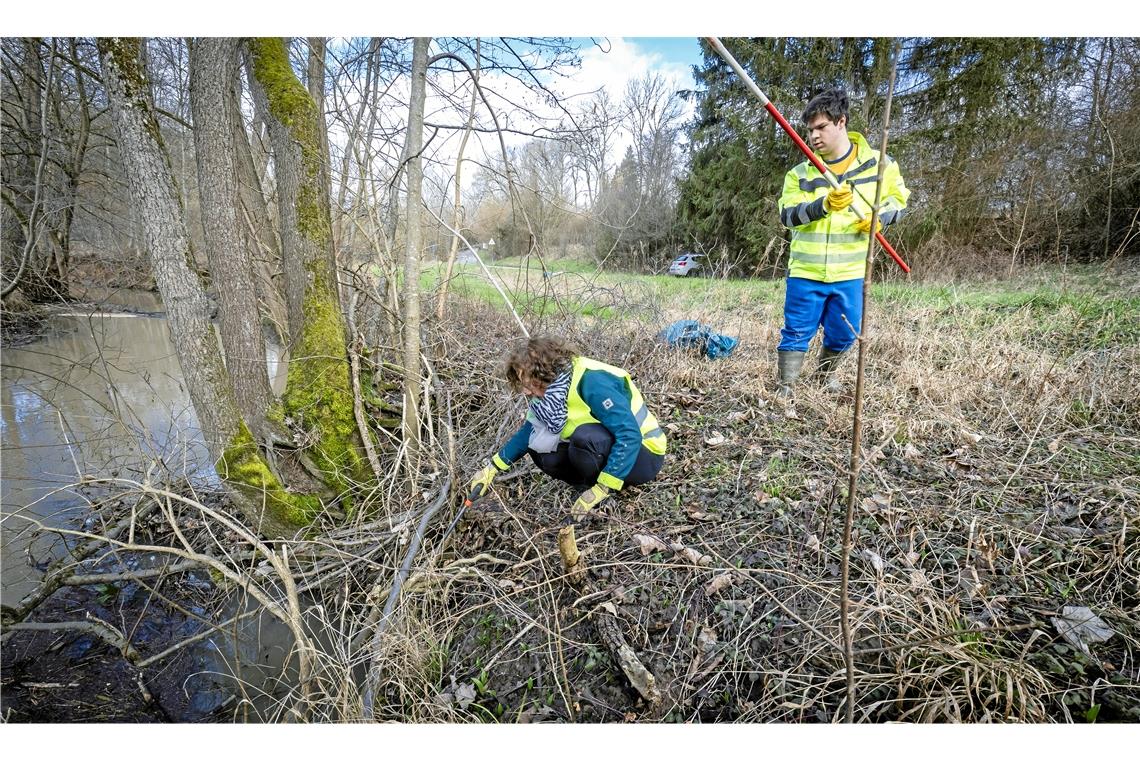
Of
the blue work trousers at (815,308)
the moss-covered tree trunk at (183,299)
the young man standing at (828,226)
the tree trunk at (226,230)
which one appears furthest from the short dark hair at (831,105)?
the moss-covered tree trunk at (183,299)

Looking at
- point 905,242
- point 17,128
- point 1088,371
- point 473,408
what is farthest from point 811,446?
point 17,128

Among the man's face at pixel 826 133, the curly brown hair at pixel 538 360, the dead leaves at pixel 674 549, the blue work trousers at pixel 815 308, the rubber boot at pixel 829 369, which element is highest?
the man's face at pixel 826 133

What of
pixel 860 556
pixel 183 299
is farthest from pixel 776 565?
pixel 183 299

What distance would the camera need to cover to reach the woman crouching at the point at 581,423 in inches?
84.7

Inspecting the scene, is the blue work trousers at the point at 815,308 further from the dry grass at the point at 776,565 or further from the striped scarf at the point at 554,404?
the striped scarf at the point at 554,404

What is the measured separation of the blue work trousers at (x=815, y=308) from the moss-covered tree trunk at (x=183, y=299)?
3.14 meters

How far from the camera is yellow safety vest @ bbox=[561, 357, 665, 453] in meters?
2.22

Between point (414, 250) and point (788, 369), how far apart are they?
2485 millimetres

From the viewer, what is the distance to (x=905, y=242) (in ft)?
20.6

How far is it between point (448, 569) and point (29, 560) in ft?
8.40
